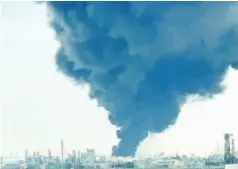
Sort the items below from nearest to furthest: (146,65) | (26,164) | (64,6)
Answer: (64,6) < (146,65) < (26,164)

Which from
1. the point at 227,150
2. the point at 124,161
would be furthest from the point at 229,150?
the point at 124,161

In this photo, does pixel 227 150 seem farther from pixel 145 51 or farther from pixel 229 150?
pixel 145 51

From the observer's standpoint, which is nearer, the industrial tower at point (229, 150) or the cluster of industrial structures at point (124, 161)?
the industrial tower at point (229, 150)

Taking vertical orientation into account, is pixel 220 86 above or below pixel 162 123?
above

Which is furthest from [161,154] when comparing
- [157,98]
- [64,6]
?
[64,6]

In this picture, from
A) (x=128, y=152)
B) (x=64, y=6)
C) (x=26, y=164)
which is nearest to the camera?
(x=64, y=6)

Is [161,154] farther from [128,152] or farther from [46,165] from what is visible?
[46,165]

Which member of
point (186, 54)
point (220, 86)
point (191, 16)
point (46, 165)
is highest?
point (191, 16)
